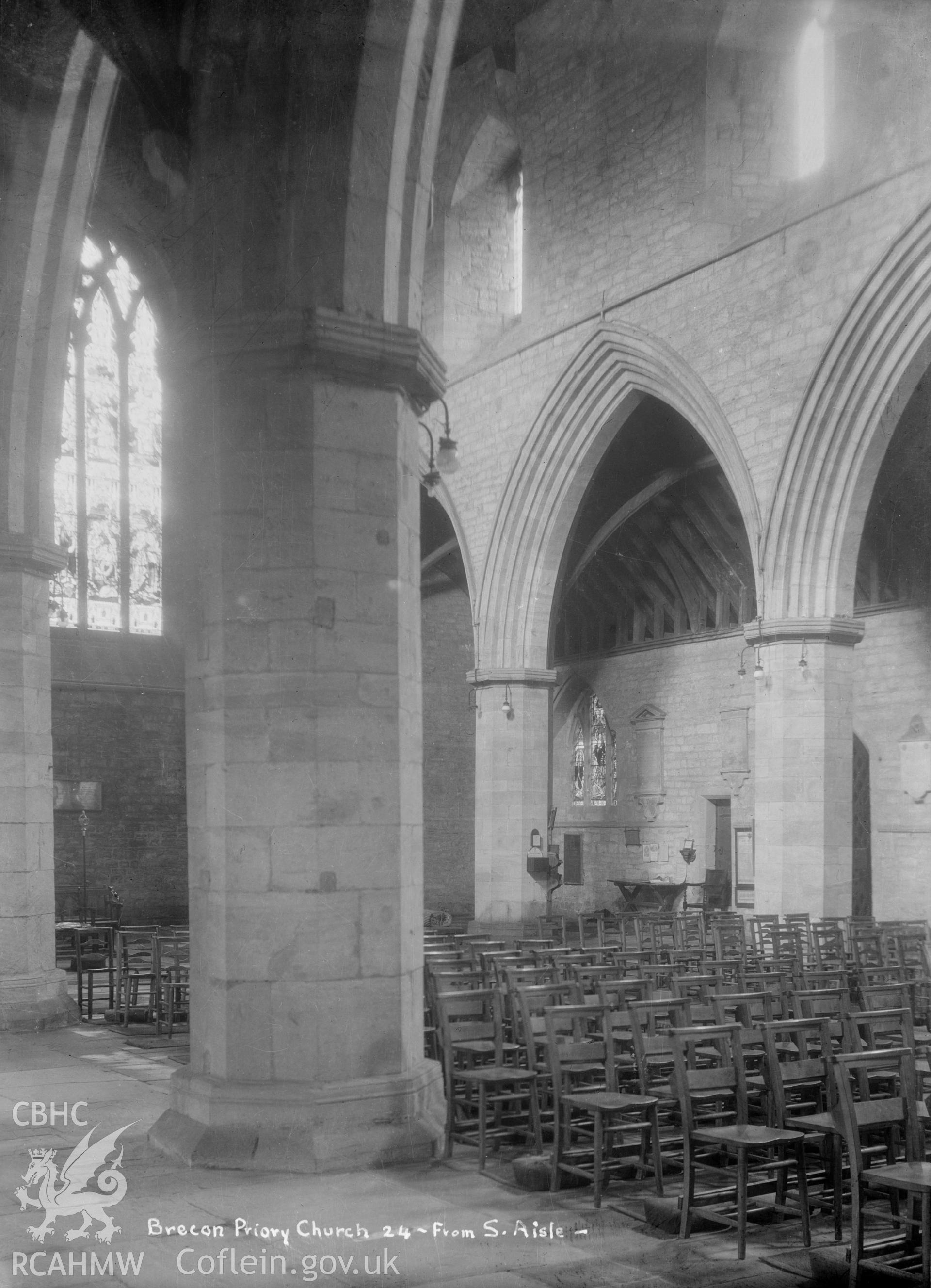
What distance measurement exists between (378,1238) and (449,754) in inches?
879

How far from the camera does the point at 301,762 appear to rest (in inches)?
249

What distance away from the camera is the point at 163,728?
21.8 m

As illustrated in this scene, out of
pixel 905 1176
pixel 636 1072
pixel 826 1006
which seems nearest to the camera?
pixel 905 1176

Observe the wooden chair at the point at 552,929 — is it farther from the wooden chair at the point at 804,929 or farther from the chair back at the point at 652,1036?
the chair back at the point at 652,1036

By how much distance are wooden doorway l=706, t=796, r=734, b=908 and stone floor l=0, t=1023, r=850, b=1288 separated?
52.0 ft

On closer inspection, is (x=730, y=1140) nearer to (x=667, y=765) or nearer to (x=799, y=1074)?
(x=799, y=1074)

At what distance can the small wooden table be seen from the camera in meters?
21.5

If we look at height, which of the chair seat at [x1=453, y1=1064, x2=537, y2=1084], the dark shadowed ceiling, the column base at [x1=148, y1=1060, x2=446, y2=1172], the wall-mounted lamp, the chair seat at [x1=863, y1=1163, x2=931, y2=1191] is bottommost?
the column base at [x1=148, y1=1060, x2=446, y2=1172]

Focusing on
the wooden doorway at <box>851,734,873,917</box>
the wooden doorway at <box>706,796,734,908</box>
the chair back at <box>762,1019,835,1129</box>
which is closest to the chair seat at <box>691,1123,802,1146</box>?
the chair back at <box>762,1019,835,1129</box>

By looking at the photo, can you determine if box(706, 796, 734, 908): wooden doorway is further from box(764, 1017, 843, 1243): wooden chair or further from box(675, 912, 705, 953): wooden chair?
box(764, 1017, 843, 1243): wooden chair

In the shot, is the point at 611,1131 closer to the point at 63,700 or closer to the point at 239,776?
the point at 239,776

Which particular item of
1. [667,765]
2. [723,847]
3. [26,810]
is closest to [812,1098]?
[26,810]

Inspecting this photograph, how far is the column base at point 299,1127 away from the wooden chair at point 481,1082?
9.3 inches

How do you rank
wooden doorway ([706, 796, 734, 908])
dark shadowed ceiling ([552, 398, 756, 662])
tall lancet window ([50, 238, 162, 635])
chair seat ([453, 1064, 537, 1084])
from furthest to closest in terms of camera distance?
wooden doorway ([706, 796, 734, 908]), tall lancet window ([50, 238, 162, 635]), dark shadowed ceiling ([552, 398, 756, 662]), chair seat ([453, 1064, 537, 1084])
